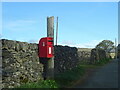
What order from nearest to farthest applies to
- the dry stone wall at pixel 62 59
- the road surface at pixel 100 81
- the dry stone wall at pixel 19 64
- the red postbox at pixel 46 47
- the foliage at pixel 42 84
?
1. the dry stone wall at pixel 19 64
2. the foliage at pixel 42 84
3. the red postbox at pixel 46 47
4. the road surface at pixel 100 81
5. the dry stone wall at pixel 62 59

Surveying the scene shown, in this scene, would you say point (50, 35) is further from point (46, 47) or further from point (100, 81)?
point (100, 81)

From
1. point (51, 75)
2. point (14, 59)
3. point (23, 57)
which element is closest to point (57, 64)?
A: point (51, 75)

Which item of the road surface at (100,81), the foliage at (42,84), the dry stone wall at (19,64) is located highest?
the dry stone wall at (19,64)

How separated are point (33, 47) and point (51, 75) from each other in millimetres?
1450

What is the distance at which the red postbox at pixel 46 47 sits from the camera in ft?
31.5

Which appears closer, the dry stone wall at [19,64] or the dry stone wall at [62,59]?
the dry stone wall at [19,64]

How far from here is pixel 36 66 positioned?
31.9 ft

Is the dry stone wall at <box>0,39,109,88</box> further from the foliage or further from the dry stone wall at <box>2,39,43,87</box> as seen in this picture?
the foliage

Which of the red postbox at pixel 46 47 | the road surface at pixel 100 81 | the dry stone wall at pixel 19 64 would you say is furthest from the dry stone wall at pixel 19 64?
the road surface at pixel 100 81

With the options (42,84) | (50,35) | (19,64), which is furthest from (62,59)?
(19,64)

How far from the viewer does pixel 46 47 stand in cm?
956

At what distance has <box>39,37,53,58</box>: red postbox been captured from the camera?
31.5 ft

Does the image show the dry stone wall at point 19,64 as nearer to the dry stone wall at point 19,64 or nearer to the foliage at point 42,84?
the dry stone wall at point 19,64

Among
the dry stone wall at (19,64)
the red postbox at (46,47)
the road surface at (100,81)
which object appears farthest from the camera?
the road surface at (100,81)
